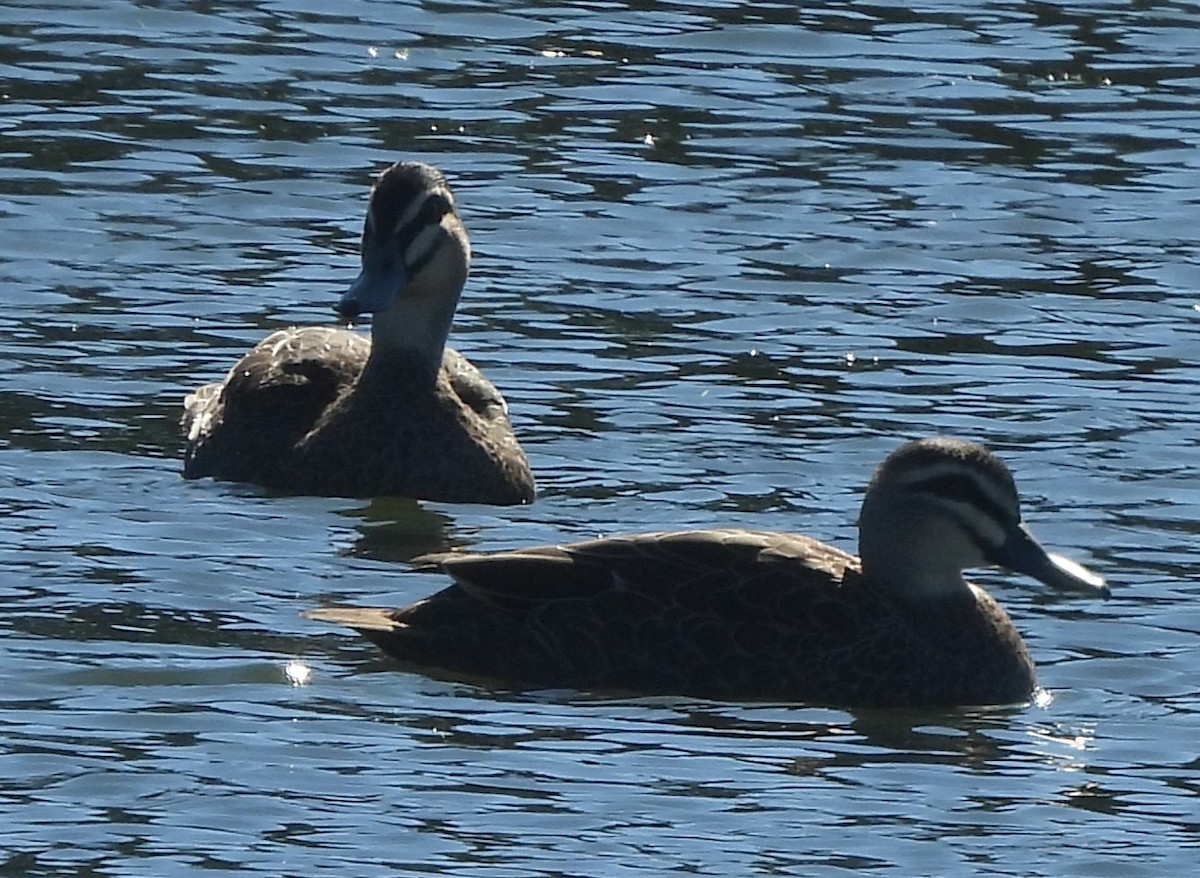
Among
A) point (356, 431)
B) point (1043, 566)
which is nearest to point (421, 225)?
point (356, 431)

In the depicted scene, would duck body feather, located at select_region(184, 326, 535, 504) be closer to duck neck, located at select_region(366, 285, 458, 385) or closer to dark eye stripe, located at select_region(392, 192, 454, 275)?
duck neck, located at select_region(366, 285, 458, 385)

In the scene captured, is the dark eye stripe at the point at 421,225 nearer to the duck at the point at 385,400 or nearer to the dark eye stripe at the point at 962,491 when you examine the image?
the duck at the point at 385,400

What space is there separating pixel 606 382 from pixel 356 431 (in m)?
1.48

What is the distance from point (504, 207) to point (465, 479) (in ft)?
14.4

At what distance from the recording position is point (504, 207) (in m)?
21.0

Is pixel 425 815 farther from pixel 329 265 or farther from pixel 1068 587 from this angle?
pixel 329 265

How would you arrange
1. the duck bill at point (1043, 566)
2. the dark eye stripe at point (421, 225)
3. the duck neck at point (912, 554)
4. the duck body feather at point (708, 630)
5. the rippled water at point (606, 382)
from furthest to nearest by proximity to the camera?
the dark eye stripe at point (421, 225), the duck neck at point (912, 554), the duck bill at point (1043, 566), the duck body feather at point (708, 630), the rippled water at point (606, 382)

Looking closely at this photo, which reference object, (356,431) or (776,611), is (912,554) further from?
(356,431)

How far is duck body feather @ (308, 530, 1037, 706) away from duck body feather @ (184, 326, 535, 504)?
106 inches

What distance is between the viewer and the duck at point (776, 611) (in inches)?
546

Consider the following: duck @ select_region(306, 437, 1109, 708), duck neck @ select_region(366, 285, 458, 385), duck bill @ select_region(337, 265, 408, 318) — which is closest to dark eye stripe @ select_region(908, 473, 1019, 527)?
duck @ select_region(306, 437, 1109, 708)

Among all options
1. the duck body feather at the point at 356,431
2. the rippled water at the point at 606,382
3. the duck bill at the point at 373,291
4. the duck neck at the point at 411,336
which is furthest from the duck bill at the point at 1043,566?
the duck neck at the point at 411,336

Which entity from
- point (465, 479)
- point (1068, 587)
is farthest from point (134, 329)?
point (1068, 587)

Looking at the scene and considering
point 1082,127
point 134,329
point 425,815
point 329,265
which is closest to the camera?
point 425,815
